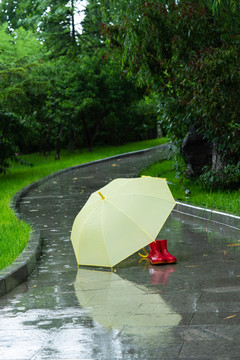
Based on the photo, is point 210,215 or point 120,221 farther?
point 210,215

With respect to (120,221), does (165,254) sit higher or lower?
lower

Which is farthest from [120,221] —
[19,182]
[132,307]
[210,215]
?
[19,182]

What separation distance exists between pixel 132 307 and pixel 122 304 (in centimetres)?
18

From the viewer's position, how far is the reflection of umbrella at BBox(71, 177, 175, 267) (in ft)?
24.5

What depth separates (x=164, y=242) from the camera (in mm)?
7934

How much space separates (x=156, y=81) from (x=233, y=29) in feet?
8.02

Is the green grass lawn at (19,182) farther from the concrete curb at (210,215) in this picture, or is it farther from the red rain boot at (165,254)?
the concrete curb at (210,215)

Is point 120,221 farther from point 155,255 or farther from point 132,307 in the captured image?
point 132,307

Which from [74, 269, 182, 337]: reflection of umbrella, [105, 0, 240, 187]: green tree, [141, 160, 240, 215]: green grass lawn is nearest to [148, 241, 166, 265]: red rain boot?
[74, 269, 182, 337]: reflection of umbrella

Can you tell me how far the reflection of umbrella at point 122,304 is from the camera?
5.19 m

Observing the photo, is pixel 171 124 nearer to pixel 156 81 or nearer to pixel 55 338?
pixel 156 81

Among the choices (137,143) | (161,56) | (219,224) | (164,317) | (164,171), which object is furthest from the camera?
(137,143)

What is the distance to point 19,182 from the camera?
66.6ft

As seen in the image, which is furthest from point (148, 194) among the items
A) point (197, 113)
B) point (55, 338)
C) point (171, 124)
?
point (171, 124)
